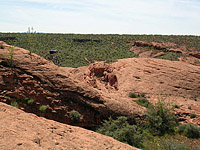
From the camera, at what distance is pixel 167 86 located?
17.3m

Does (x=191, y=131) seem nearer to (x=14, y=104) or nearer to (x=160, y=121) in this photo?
(x=160, y=121)

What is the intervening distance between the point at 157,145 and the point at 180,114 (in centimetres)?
368

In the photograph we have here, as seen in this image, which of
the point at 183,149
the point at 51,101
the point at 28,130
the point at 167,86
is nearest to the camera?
the point at 28,130

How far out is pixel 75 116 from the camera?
9117 millimetres

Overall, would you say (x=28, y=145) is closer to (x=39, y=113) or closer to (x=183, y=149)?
(x=39, y=113)

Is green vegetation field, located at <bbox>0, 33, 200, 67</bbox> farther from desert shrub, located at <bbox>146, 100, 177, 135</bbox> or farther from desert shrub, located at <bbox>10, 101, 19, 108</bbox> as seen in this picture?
desert shrub, located at <bbox>10, 101, 19, 108</bbox>

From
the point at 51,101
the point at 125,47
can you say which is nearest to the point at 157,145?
the point at 51,101

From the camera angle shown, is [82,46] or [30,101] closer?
[30,101]

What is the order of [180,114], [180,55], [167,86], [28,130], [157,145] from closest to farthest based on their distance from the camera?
[28,130] < [157,145] < [180,114] < [167,86] < [180,55]

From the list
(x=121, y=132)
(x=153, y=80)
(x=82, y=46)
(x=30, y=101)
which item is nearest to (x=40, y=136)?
(x=30, y=101)

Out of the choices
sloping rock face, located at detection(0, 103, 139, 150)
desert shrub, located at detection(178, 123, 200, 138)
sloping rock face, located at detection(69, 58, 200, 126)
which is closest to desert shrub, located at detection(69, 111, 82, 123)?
sloping rock face, located at detection(0, 103, 139, 150)

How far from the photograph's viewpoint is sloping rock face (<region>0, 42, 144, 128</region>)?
848 cm

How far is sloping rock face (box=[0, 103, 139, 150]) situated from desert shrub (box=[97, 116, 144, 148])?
6.87ft

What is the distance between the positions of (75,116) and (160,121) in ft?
14.7
